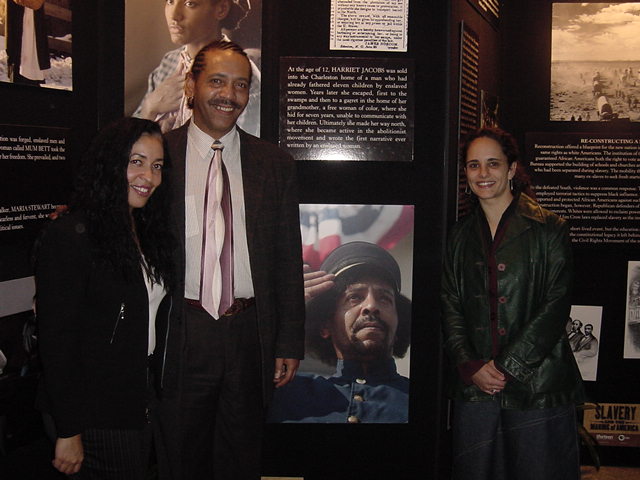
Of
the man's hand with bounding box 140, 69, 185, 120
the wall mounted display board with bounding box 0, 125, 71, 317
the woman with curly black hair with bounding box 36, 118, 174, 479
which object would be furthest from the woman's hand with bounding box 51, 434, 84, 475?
the man's hand with bounding box 140, 69, 185, 120

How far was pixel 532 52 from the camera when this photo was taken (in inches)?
164

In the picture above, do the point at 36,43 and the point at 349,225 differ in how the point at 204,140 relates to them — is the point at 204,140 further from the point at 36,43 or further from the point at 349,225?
the point at 349,225

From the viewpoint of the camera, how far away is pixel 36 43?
258cm

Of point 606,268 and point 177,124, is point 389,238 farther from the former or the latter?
point 606,268

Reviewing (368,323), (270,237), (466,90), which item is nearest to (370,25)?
(466,90)

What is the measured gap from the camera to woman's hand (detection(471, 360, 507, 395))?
2.68 m

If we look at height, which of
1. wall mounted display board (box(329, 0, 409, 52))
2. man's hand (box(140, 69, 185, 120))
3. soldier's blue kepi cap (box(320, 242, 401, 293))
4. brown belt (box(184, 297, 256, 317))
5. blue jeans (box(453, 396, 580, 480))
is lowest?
blue jeans (box(453, 396, 580, 480))

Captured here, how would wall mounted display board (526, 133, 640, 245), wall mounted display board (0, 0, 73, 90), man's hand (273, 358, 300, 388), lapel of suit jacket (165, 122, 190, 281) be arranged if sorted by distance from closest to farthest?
wall mounted display board (0, 0, 73, 90)
lapel of suit jacket (165, 122, 190, 281)
man's hand (273, 358, 300, 388)
wall mounted display board (526, 133, 640, 245)

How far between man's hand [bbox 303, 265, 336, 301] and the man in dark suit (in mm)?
514

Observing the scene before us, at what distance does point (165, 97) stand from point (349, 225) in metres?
1.10

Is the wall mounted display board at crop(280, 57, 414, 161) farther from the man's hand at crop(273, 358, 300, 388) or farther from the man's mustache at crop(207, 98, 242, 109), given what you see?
the man's hand at crop(273, 358, 300, 388)

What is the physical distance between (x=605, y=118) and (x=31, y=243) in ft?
10.9

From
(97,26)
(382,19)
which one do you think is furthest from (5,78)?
(382,19)

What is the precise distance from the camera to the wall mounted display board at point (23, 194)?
248 cm
